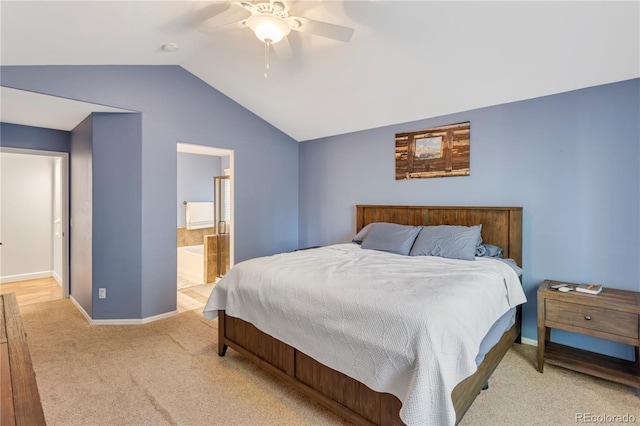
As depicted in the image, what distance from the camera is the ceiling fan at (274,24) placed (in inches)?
79.1

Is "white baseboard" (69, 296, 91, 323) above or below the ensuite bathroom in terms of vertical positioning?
below

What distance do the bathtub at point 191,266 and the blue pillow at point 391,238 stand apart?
3.02 metres

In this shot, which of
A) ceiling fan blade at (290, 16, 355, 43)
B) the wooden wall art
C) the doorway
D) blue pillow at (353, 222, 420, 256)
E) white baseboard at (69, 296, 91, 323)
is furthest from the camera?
the doorway

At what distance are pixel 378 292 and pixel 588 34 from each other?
2394mm

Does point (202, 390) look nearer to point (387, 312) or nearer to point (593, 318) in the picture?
point (387, 312)

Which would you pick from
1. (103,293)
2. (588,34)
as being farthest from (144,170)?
(588,34)

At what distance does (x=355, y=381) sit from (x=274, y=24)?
2247mm

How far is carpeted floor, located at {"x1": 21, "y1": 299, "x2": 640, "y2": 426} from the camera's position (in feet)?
6.48

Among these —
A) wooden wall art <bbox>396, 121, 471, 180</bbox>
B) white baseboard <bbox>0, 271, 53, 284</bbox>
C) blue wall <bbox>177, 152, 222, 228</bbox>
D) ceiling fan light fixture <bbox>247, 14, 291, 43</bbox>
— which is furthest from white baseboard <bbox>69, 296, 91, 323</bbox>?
wooden wall art <bbox>396, 121, 471, 180</bbox>

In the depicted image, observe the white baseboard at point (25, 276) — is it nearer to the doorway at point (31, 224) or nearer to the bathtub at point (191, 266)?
the doorway at point (31, 224)

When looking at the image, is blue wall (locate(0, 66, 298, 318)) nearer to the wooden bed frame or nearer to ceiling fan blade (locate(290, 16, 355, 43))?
the wooden bed frame

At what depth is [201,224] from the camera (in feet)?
21.4

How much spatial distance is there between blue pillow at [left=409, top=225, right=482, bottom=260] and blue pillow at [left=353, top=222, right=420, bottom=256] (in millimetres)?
86

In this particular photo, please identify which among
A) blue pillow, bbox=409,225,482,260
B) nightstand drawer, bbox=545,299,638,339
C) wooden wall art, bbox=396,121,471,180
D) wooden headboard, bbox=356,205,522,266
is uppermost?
wooden wall art, bbox=396,121,471,180
